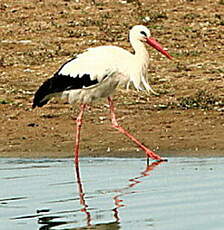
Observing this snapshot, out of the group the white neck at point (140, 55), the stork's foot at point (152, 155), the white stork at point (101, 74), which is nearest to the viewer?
the stork's foot at point (152, 155)

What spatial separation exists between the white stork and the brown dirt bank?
637mm

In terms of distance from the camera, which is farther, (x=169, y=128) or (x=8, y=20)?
(x=8, y=20)

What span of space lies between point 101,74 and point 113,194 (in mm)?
3076

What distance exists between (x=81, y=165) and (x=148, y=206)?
2979 mm

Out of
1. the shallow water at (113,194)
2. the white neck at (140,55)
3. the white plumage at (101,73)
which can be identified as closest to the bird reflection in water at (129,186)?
the shallow water at (113,194)

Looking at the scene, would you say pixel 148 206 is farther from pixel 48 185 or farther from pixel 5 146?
pixel 5 146

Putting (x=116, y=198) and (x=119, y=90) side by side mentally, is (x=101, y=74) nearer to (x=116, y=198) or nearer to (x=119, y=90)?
(x=119, y=90)

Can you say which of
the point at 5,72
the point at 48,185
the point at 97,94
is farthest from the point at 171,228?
the point at 5,72

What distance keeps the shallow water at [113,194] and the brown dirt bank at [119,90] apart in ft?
3.19

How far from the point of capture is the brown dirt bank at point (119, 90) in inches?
458

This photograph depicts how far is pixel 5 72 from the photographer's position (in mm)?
15516

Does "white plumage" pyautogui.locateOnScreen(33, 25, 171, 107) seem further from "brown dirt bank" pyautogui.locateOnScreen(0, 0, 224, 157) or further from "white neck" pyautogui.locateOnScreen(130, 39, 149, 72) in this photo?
"brown dirt bank" pyautogui.locateOnScreen(0, 0, 224, 157)

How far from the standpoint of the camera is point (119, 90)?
13984 millimetres

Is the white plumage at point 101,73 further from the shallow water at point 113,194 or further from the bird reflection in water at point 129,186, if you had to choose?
the bird reflection in water at point 129,186
